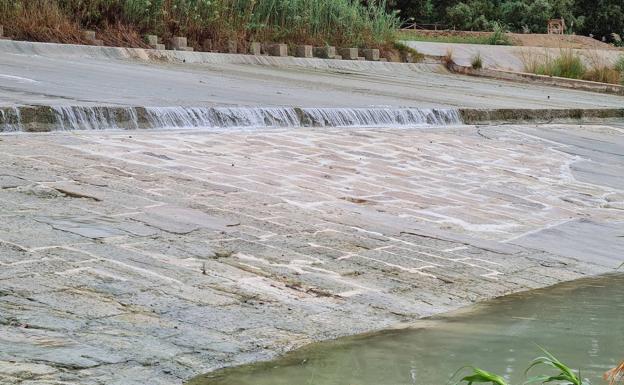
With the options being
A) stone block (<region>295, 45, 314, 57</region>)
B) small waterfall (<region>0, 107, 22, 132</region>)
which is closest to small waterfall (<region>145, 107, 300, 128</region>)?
small waterfall (<region>0, 107, 22, 132</region>)

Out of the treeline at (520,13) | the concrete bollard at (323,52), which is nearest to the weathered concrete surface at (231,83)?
the concrete bollard at (323,52)

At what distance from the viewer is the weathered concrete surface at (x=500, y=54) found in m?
20.7

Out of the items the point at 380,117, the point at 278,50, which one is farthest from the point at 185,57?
the point at 380,117

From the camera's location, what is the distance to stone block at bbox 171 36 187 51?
15.5 m

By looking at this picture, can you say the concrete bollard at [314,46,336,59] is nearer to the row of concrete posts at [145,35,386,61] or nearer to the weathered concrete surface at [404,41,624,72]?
the row of concrete posts at [145,35,386,61]

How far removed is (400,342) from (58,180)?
2563mm

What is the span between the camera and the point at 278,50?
16.9 m

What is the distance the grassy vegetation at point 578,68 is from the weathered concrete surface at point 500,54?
0.53 ft

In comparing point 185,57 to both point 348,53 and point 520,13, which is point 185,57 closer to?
point 348,53

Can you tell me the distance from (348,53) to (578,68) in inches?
173

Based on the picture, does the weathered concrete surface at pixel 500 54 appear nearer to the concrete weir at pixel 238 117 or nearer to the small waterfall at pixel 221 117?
the concrete weir at pixel 238 117

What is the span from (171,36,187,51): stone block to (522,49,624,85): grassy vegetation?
7437mm

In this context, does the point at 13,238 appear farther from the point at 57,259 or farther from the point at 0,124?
the point at 0,124

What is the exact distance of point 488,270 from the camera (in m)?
5.47
